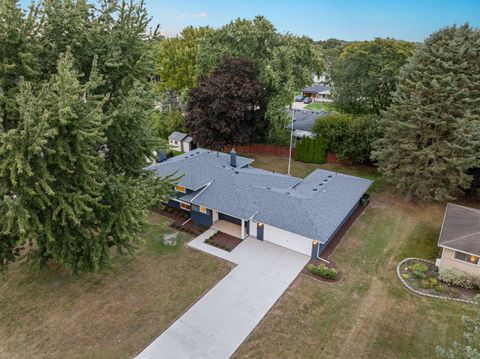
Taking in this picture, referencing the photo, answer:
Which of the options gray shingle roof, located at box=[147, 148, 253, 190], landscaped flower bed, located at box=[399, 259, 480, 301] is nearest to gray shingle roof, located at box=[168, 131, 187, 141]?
gray shingle roof, located at box=[147, 148, 253, 190]

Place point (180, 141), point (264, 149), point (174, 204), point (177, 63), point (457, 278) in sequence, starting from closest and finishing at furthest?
point (457, 278) → point (174, 204) → point (264, 149) → point (180, 141) → point (177, 63)

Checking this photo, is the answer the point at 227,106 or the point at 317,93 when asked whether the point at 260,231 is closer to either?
the point at 227,106

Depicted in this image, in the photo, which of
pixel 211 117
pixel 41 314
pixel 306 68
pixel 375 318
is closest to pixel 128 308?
pixel 41 314

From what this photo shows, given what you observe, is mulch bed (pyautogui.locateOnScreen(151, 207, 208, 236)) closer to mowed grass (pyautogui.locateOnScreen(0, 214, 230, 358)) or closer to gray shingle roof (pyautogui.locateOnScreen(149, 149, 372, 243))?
gray shingle roof (pyautogui.locateOnScreen(149, 149, 372, 243))

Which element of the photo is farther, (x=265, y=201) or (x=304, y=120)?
(x=304, y=120)

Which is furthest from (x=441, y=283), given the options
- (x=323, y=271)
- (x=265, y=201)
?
(x=265, y=201)

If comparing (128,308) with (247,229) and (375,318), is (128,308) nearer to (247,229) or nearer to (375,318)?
(247,229)

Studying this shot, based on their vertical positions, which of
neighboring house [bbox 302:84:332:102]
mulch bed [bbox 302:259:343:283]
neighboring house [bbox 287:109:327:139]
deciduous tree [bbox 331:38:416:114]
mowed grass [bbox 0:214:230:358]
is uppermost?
deciduous tree [bbox 331:38:416:114]
